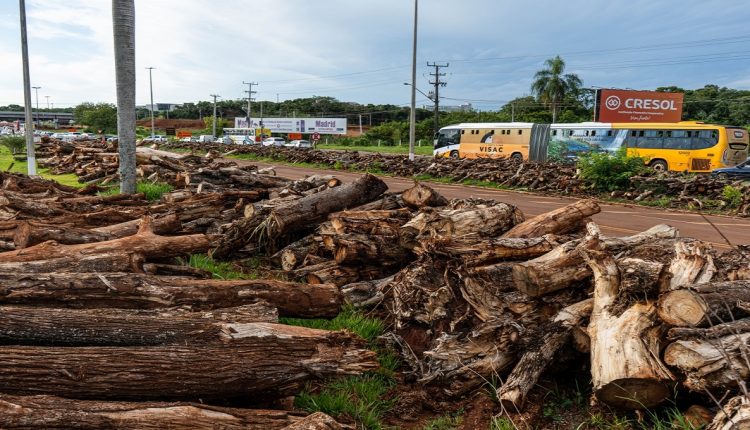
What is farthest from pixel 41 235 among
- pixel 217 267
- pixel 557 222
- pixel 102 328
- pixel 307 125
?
pixel 307 125

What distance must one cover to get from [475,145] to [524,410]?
3310 cm

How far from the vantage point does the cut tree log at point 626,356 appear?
329 centimetres

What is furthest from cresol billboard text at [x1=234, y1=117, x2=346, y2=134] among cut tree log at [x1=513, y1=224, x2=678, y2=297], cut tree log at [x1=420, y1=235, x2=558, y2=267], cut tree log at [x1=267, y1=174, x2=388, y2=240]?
cut tree log at [x1=513, y1=224, x2=678, y2=297]

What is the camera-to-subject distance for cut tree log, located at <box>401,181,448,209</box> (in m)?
7.68

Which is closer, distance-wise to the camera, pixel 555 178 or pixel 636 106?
pixel 555 178

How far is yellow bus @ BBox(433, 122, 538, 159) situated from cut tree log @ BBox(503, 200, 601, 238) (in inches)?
1050

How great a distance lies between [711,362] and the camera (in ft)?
10.4

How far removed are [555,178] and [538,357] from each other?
16975mm

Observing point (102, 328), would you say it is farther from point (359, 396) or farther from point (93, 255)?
point (93, 255)

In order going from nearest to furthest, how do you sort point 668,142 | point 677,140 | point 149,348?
1. point 149,348
2. point 677,140
3. point 668,142

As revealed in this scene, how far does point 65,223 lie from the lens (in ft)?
23.9

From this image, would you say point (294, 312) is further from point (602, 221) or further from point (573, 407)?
point (602, 221)

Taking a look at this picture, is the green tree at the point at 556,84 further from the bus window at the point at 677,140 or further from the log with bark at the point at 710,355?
the log with bark at the point at 710,355

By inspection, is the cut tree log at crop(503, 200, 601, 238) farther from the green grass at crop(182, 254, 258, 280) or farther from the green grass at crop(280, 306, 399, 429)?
the green grass at crop(182, 254, 258, 280)
